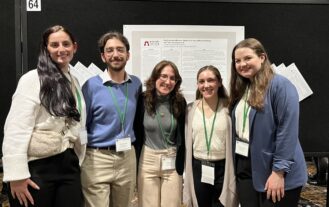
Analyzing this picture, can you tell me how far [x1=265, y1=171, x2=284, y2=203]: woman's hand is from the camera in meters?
1.89

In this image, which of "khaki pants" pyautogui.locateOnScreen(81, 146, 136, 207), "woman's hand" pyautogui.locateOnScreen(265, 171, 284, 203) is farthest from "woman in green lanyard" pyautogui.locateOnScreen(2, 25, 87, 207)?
"woman's hand" pyautogui.locateOnScreen(265, 171, 284, 203)

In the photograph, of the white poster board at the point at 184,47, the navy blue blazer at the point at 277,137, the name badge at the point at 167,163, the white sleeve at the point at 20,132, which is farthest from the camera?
the white poster board at the point at 184,47

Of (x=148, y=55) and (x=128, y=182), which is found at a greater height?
(x=148, y=55)

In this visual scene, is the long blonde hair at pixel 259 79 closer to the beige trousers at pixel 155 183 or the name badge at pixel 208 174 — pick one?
the name badge at pixel 208 174

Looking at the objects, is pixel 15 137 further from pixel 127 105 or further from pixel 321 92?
pixel 321 92

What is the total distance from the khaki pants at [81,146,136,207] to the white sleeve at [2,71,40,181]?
18.4 inches

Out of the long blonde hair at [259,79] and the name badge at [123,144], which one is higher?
the long blonde hair at [259,79]

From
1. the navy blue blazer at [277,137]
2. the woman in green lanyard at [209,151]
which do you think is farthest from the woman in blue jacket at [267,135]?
the woman in green lanyard at [209,151]

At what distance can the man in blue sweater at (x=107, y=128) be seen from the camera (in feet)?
7.07

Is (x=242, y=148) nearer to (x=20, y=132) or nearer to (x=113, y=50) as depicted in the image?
(x=113, y=50)

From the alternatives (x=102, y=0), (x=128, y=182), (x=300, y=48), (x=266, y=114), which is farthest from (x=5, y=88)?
(x=300, y=48)

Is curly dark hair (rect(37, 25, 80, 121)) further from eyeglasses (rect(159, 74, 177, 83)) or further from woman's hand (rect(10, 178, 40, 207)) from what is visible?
eyeglasses (rect(159, 74, 177, 83))

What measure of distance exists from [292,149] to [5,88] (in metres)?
2.01

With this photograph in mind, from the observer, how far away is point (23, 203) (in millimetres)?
1810
